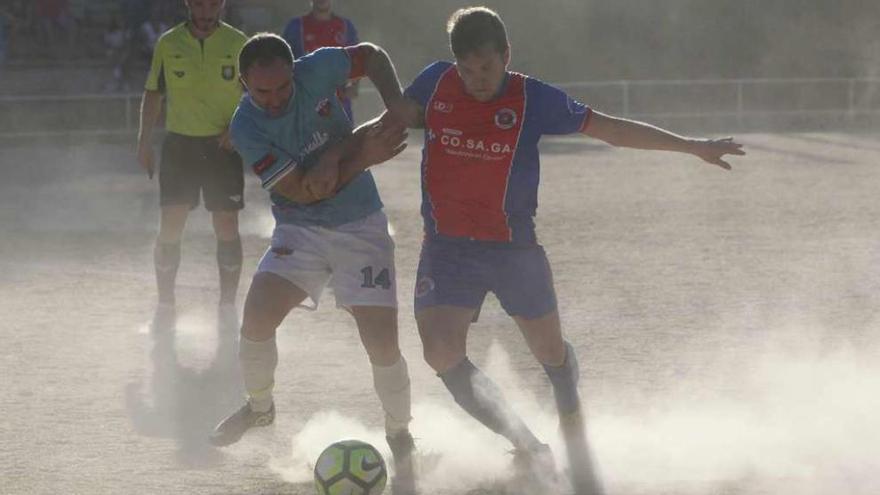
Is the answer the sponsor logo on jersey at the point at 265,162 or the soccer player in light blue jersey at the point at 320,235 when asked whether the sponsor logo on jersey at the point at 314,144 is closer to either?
the soccer player in light blue jersey at the point at 320,235

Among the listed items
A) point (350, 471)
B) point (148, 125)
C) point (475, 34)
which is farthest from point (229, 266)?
point (475, 34)

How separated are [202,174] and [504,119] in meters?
4.18

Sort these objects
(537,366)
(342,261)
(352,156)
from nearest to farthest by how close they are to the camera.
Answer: (352,156) → (342,261) → (537,366)

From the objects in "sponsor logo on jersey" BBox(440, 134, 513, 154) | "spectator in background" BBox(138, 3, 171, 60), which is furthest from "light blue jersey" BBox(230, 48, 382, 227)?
→ "spectator in background" BBox(138, 3, 171, 60)

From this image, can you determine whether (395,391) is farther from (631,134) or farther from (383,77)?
(631,134)

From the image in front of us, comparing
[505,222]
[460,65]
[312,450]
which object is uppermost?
[460,65]

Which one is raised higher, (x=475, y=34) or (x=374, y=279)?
(x=475, y=34)

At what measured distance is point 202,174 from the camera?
10148 mm

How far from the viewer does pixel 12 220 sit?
15234 millimetres

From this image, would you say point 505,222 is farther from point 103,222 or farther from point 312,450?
point 103,222

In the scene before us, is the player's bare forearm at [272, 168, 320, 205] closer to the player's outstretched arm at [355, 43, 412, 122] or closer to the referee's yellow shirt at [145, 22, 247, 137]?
the player's outstretched arm at [355, 43, 412, 122]

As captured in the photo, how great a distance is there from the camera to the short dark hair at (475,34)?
604 centimetres

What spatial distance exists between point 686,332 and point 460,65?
157 inches

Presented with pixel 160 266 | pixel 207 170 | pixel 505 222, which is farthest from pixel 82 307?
pixel 505 222
